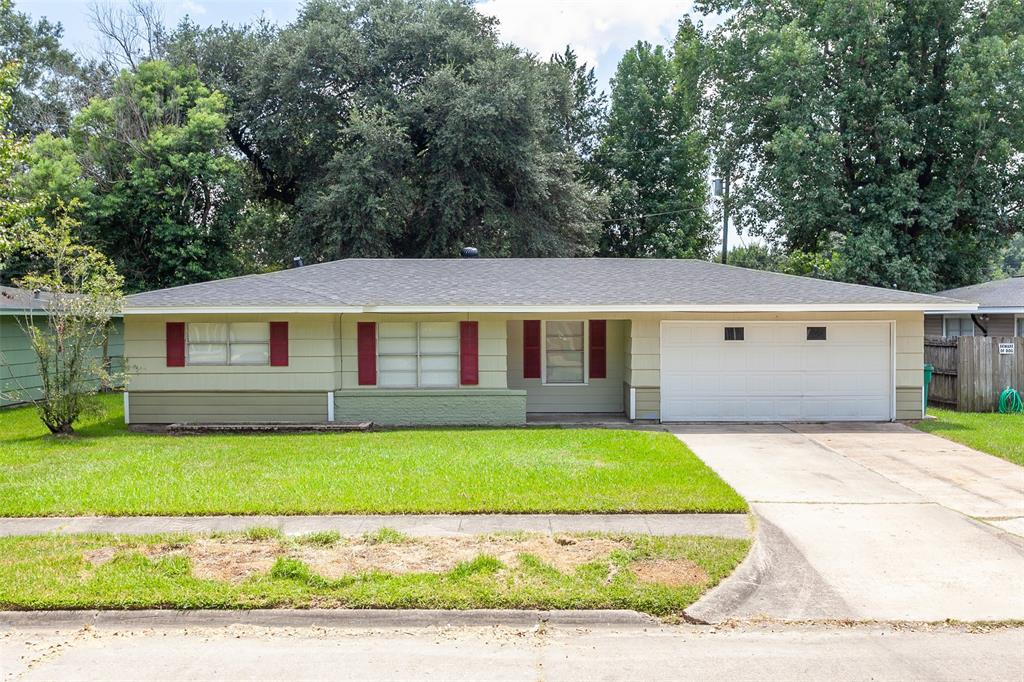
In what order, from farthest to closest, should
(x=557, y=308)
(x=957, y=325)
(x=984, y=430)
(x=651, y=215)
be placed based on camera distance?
(x=651, y=215), (x=957, y=325), (x=557, y=308), (x=984, y=430)

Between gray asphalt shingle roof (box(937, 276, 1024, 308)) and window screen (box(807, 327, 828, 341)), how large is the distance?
20.1 ft

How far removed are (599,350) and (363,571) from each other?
35.7 ft

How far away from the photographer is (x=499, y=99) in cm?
2673

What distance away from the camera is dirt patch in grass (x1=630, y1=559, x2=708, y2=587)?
6.10 metres

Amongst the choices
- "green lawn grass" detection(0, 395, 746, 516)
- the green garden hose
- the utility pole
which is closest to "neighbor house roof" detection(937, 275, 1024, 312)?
the green garden hose

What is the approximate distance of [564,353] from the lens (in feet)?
54.9

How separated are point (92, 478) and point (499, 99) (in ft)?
66.3

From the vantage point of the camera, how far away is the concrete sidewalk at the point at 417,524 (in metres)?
7.52

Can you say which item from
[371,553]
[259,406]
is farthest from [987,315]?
[371,553]

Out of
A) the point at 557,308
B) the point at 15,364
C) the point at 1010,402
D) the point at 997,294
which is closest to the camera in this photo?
the point at 557,308

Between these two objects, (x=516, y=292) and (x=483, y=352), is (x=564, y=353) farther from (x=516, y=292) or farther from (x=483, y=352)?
(x=483, y=352)

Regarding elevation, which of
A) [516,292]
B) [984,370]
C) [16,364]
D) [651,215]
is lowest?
[984,370]


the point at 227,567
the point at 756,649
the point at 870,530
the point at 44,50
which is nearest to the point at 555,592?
the point at 756,649

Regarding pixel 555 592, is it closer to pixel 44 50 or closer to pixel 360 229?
pixel 360 229
